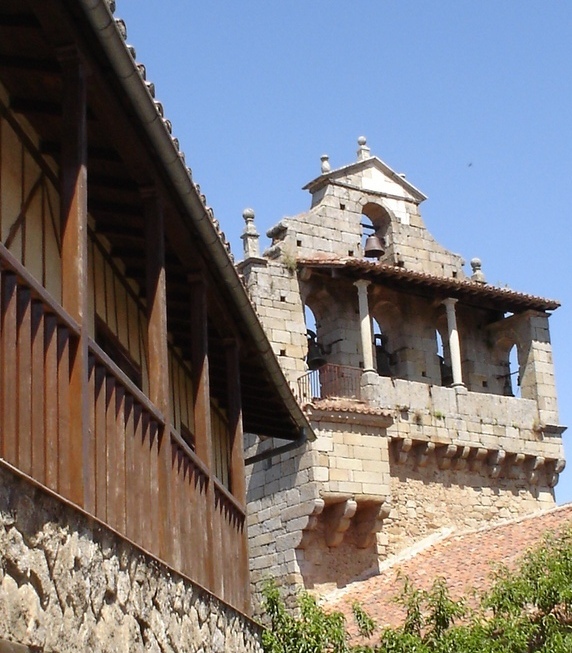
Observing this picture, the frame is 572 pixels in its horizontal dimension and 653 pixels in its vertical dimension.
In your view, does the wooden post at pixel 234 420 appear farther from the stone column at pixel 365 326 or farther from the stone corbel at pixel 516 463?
the stone corbel at pixel 516 463

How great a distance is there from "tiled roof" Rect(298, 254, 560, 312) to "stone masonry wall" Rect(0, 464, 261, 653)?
54.5ft

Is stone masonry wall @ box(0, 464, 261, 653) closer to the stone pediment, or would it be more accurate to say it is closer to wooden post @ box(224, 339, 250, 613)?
wooden post @ box(224, 339, 250, 613)

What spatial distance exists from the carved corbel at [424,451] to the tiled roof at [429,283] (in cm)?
327

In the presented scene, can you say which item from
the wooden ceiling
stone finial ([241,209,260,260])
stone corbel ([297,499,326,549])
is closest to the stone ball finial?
stone finial ([241,209,260,260])

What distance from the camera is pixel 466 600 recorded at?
60.0ft

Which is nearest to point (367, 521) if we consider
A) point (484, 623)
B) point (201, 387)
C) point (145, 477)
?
point (484, 623)

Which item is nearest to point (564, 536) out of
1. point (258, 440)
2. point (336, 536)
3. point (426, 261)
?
point (336, 536)

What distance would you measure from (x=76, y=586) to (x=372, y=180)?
22498 mm

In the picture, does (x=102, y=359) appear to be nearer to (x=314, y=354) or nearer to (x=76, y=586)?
(x=76, y=586)

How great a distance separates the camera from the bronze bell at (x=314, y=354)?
25.8 m

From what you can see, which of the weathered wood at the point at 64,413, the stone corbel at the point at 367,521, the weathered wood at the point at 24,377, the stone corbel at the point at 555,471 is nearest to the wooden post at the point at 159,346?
the weathered wood at the point at 64,413

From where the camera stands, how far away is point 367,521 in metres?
23.2

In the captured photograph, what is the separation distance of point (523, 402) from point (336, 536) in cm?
619

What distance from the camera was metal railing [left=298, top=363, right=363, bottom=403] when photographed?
2336 cm
